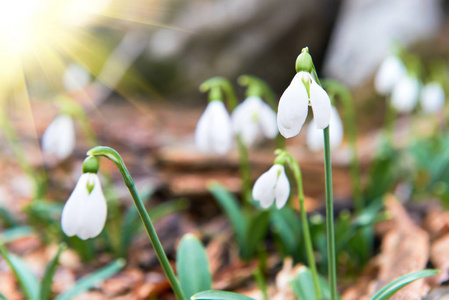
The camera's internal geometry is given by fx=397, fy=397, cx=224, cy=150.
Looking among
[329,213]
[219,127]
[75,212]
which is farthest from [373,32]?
[75,212]

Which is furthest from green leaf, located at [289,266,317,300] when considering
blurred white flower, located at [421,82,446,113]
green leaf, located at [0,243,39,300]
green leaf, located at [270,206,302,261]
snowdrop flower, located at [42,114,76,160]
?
blurred white flower, located at [421,82,446,113]

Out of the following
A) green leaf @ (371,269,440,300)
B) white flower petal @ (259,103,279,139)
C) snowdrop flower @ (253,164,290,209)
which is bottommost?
green leaf @ (371,269,440,300)

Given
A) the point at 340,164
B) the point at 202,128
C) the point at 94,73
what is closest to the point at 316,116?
the point at 202,128

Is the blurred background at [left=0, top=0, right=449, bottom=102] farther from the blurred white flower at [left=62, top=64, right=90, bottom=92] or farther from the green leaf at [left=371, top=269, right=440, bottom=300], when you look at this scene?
the green leaf at [left=371, top=269, right=440, bottom=300]

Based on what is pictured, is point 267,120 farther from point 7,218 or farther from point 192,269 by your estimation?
point 7,218

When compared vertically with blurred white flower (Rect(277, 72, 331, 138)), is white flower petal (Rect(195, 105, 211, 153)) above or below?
above
